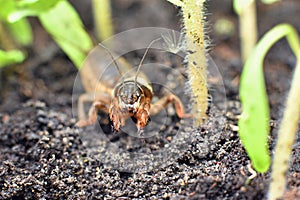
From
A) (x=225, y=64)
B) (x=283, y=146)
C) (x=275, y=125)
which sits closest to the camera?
(x=283, y=146)

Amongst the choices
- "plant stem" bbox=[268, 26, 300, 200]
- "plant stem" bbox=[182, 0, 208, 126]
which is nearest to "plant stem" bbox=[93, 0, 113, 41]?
"plant stem" bbox=[182, 0, 208, 126]

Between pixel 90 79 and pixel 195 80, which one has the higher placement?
pixel 90 79

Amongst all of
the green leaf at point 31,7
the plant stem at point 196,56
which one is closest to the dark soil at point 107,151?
the plant stem at point 196,56

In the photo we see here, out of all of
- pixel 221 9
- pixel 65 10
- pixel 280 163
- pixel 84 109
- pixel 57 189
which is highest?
pixel 221 9

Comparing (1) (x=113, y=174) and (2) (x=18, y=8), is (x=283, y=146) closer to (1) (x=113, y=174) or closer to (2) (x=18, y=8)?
(1) (x=113, y=174)

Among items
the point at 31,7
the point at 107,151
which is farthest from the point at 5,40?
the point at 107,151

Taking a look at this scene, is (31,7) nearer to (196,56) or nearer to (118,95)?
(118,95)

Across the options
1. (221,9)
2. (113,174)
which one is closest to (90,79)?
(113,174)
